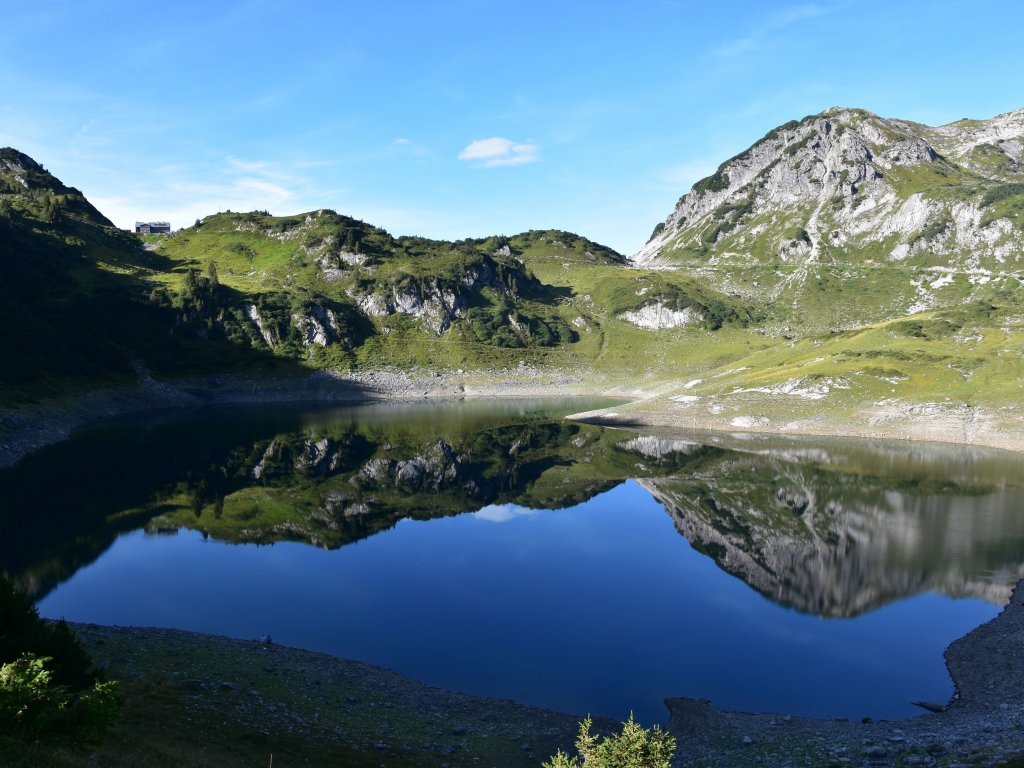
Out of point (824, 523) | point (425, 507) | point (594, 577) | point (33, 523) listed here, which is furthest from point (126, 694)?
point (824, 523)

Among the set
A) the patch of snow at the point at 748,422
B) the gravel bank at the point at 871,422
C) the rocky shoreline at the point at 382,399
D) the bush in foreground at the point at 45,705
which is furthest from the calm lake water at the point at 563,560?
the bush in foreground at the point at 45,705

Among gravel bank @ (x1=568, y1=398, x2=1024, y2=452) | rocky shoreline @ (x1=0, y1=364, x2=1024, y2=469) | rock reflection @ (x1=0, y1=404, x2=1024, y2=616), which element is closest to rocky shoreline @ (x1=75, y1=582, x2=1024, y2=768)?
rock reflection @ (x1=0, y1=404, x2=1024, y2=616)

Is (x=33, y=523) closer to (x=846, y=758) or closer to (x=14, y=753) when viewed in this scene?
(x=14, y=753)

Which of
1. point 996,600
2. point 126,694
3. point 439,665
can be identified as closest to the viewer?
point 126,694

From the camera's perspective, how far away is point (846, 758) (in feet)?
80.6

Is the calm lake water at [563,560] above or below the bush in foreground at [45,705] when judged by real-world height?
below

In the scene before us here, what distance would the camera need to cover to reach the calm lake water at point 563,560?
36.4 meters

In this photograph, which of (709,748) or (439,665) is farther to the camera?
(439,665)

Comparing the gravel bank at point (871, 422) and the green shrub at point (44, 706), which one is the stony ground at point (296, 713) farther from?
the gravel bank at point (871, 422)

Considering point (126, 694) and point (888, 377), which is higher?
point (888, 377)

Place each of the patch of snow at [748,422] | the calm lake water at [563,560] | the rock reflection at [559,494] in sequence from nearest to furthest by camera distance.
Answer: the calm lake water at [563,560]
the rock reflection at [559,494]
the patch of snow at [748,422]

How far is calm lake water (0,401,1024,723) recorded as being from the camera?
36375 millimetres

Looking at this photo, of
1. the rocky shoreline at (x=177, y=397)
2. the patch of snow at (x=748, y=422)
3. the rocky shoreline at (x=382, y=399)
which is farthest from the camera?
the patch of snow at (x=748, y=422)

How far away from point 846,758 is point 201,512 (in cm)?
6261
